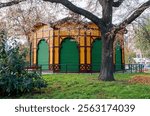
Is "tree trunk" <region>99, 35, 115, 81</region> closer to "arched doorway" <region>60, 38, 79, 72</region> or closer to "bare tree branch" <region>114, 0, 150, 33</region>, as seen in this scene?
"bare tree branch" <region>114, 0, 150, 33</region>

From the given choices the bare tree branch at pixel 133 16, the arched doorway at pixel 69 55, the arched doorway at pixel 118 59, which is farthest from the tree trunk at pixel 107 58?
the arched doorway at pixel 118 59

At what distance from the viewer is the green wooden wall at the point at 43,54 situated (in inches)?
1201

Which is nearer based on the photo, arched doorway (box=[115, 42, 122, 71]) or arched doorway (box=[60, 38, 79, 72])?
arched doorway (box=[60, 38, 79, 72])

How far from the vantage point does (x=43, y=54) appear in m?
31.2

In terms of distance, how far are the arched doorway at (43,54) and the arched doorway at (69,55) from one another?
1.86 m

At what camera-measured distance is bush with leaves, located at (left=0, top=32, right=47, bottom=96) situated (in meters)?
14.1

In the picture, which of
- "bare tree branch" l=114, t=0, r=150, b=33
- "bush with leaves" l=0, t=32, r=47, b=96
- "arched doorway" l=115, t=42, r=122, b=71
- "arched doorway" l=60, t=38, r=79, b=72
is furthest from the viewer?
"arched doorway" l=115, t=42, r=122, b=71

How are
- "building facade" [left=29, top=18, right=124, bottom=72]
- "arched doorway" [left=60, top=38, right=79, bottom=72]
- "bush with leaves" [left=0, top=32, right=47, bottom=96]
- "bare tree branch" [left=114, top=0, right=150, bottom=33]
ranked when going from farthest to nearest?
"arched doorway" [left=60, top=38, right=79, bottom=72] → "building facade" [left=29, top=18, right=124, bottom=72] → "bare tree branch" [left=114, top=0, right=150, bottom=33] → "bush with leaves" [left=0, top=32, right=47, bottom=96]

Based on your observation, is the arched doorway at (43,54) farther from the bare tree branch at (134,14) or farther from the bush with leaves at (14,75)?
the bush with leaves at (14,75)

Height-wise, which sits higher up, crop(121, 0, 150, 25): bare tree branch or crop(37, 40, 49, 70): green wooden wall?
crop(121, 0, 150, 25): bare tree branch

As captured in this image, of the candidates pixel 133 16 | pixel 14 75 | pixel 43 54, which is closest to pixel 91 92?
pixel 14 75

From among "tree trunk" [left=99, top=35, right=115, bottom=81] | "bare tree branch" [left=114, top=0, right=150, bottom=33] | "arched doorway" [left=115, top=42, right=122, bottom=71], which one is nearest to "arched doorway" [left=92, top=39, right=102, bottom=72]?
"arched doorway" [left=115, top=42, right=122, bottom=71]

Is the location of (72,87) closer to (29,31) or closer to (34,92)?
(34,92)

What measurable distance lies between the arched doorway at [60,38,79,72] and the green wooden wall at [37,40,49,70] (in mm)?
1863
